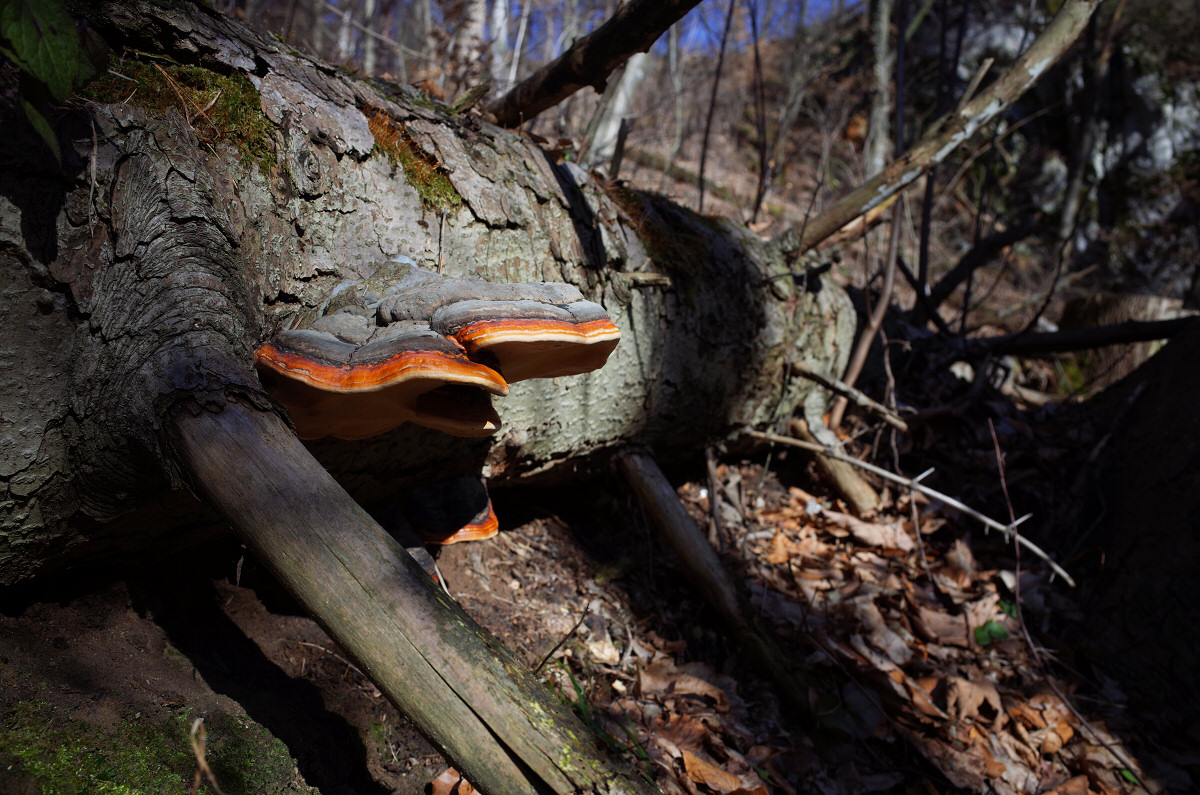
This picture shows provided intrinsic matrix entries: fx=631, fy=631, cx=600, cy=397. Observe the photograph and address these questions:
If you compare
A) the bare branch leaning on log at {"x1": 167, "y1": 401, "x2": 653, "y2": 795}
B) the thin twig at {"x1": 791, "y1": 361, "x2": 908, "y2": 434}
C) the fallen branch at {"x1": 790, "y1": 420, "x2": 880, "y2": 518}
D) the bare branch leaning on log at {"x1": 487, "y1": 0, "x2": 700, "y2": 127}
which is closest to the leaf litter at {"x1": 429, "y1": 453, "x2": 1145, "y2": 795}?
the fallen branch at {"x1": 790, "y1": 420, "x2": 880, "y2": 518}

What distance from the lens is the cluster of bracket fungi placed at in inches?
56.9

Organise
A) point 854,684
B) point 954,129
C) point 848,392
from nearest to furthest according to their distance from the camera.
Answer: point 854,684 → point 954,129 → point 848,392

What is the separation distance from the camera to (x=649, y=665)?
306 cm

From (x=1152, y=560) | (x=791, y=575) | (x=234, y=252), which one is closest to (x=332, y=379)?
(x=234, y=252)

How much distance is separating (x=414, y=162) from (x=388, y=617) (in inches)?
72.1

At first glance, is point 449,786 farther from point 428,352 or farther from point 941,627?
point 941,627

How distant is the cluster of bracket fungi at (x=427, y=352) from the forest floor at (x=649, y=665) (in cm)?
88

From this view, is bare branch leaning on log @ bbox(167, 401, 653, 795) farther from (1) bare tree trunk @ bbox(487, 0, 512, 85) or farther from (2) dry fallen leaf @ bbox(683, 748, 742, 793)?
(1) bare tree trunk @ bbox(487, 0, 512, 85)

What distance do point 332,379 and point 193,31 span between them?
1387 millimetres

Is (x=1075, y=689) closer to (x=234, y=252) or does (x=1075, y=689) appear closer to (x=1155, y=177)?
(x=234, y=252)

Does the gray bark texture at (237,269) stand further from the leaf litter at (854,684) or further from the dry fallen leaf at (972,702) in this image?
the dry fallen leaf at (972,702)

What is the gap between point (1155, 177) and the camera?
12.9 m

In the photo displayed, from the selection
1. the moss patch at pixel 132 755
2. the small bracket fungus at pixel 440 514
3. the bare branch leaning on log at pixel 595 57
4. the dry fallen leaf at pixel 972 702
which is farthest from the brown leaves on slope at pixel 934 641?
the bare branch leaning on log at pixel 595 57

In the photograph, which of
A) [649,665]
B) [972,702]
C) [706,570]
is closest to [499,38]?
[706,570]
